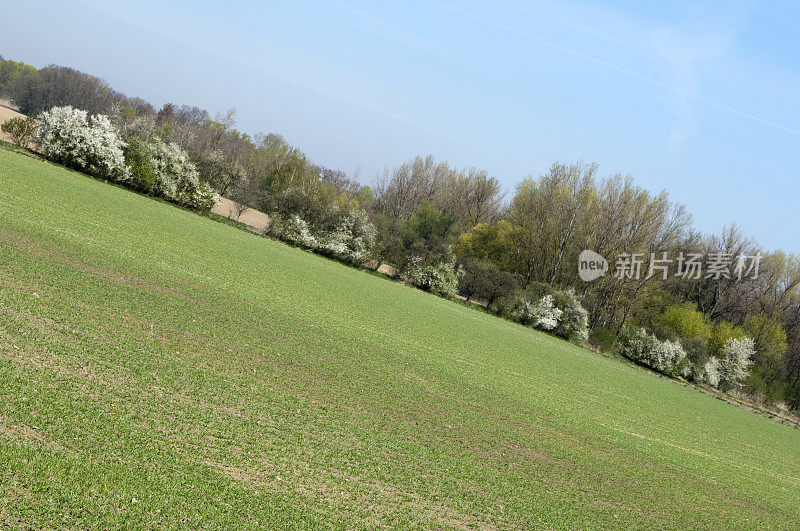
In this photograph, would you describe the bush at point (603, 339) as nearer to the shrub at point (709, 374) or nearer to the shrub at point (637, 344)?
the shrub at point (637, 344)

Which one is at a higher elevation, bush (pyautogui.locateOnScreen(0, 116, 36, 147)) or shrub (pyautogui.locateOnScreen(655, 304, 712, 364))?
shrub (pyautogui.locateOnScreen(655, 304, 712, 364))

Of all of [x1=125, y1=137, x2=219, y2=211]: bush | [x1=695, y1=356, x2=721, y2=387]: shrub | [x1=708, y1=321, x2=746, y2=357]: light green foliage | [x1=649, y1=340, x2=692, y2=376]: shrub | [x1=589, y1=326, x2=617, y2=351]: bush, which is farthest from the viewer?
[x1=708, y1=321, x2=746, y2=357]: light green foliage

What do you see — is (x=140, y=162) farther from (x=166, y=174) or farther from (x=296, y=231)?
(x=296, y=231)

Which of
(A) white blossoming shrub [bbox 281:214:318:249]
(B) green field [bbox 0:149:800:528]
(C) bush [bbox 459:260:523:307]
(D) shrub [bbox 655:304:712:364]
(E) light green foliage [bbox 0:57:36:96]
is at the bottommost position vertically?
(B) green field [bbox 0:149:800:528]

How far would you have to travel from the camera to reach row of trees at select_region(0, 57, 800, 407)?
37.7 meters

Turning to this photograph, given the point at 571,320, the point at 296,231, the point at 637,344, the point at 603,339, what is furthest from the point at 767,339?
the point at 296,231

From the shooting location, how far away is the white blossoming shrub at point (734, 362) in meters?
44.3

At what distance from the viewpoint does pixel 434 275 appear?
41.1m

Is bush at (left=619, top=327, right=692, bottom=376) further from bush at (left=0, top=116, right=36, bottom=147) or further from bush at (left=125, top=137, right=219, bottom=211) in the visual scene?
bush at (left=0, top=116, right=36, bottom=147)

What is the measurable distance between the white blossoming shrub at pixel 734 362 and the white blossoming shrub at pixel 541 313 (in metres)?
16.5

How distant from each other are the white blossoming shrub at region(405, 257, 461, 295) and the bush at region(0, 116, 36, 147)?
25.5 meters

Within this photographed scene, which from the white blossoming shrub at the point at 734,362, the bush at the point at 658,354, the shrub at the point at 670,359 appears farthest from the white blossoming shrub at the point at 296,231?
the white blossoming shrub at the point at 734,362

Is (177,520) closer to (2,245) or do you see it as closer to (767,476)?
(2,245)

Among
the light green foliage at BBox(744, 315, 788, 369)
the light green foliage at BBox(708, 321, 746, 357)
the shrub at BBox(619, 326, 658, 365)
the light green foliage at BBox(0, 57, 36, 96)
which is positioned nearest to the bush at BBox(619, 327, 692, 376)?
the shrub at BBox(619, 326, 658, 365)
